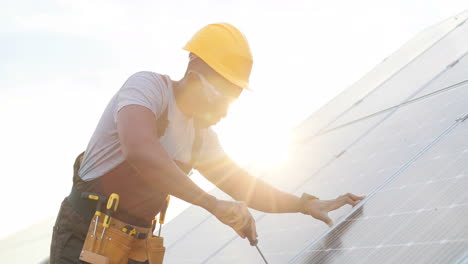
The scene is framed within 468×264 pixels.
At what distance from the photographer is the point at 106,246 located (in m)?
2.83

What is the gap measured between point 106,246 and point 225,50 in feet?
4.16

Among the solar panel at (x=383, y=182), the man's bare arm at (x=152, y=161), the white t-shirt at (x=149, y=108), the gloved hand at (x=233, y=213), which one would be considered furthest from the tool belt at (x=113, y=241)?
the solar panel at (x=383, y=182)

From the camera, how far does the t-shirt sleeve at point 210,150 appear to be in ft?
11.2

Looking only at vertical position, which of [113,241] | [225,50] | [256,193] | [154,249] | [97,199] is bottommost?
[154,249]

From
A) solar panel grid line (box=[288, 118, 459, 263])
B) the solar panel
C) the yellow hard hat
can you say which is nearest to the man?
the yellow hard hat

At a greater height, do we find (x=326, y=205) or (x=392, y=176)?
(x=392, y=176)

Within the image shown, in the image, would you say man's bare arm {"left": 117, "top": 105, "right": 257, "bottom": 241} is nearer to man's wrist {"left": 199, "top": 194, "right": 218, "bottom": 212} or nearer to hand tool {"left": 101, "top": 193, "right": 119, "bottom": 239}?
man's wrist {"left": 199, "top": 194, "right": 218, "bottom": 212}

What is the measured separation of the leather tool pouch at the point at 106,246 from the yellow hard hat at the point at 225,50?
1058mm

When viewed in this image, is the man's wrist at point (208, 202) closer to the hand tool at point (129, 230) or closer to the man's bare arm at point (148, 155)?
the man's bare arm at point (148, 155)

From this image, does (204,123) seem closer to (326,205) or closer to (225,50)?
(225,50)

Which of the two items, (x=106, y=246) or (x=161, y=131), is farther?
(x=161, y=131)

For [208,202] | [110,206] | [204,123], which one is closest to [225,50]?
[204,123]

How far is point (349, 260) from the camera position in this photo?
269cm

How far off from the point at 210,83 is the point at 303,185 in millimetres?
2144
